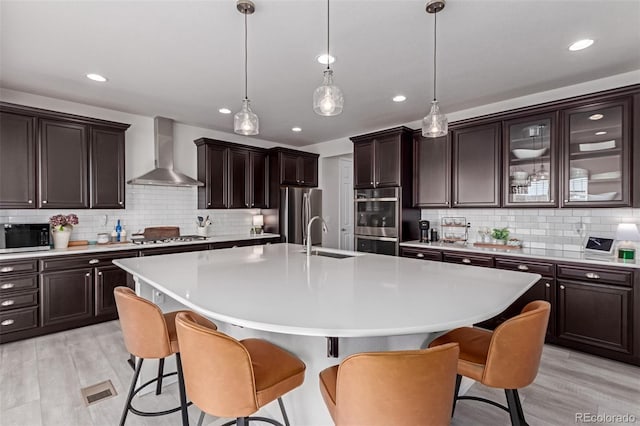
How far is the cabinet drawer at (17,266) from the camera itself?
310cm

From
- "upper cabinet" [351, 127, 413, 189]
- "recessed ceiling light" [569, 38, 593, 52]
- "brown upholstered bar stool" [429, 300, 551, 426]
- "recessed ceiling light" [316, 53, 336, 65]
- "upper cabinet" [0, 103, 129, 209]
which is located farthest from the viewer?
"upper cabinet" [351, 127, 413, 189]

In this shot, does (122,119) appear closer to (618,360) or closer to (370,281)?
(370,281)

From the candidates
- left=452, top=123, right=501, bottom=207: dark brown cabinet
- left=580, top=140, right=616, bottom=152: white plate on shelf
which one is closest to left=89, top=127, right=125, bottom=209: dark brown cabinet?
left=452, top=123, right=501, bottom=207: dark brown cabinet

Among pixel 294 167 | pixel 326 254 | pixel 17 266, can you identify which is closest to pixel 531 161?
pixel 326 254

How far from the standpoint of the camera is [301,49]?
2.56 meters

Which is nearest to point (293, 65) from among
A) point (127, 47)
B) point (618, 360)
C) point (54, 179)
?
point (127, 47)

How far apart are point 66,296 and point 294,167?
12.4ft

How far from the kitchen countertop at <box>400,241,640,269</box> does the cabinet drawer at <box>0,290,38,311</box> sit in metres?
4.33

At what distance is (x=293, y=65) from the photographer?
2846 mm

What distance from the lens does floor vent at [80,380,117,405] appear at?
2189 mm

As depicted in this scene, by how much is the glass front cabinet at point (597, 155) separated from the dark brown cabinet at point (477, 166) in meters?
0.66

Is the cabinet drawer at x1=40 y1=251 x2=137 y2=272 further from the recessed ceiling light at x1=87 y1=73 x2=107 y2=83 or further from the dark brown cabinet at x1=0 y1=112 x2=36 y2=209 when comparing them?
the recessed ceiling light at x1=87 y1=73 x2=107 y2=83

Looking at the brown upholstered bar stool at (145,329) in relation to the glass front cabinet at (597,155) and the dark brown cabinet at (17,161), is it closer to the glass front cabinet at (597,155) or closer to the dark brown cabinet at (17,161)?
the dark brown cabinet at (17,161)

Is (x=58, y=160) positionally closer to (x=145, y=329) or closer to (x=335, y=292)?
(x=145, y=329)
